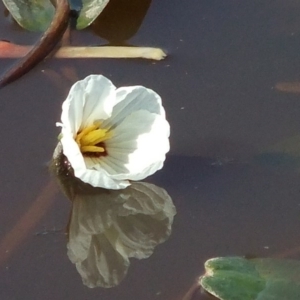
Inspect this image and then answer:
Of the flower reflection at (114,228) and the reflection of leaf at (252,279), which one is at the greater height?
the flower reflection at (114,228)

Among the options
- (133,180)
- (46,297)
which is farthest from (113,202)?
(46,297)

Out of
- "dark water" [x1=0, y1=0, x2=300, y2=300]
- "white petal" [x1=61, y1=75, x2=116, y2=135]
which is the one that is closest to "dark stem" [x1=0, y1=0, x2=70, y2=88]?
"dark water" [x1=0, y1=0, x2=300, y2=300]

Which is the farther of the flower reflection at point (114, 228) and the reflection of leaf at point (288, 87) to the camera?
the reflection of leaf at point (288, 87)

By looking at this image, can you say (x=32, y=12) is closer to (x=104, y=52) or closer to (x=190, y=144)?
(x=104, y=52)

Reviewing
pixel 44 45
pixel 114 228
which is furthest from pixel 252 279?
pixel 44 45

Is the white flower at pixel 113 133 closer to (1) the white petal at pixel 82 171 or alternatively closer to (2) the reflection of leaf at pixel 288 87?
(1) the white petal at pixel 82 171

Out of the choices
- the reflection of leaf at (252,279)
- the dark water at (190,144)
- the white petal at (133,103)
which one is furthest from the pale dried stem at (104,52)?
the reflection of leaf at (252,279)
